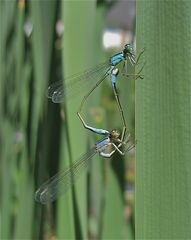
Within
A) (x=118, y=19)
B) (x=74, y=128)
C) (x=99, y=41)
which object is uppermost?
(x=118, y=19)

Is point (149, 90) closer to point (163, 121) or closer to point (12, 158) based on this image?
point (163, 121)

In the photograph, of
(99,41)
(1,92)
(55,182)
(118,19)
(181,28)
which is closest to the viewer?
(181,28)

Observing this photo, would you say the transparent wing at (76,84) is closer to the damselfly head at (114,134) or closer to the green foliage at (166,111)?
the damselfly head at (114,134)

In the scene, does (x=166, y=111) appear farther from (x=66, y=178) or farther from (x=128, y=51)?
(x=66, y=178)

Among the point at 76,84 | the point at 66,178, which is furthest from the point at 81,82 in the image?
the point at 66,178

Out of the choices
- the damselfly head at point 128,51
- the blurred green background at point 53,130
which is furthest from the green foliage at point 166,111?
the blurred green background at point 53,130

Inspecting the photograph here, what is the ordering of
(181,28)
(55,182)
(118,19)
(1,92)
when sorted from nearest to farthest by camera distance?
(181,28) < (55,182) < (1,92) < (118,19)

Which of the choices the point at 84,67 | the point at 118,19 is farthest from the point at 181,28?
the point at 118,19
